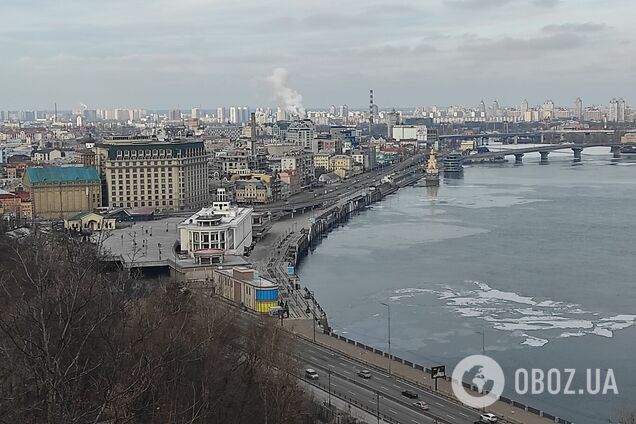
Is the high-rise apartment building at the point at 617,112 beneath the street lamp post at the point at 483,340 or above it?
above

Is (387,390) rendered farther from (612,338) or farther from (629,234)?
(629,234)

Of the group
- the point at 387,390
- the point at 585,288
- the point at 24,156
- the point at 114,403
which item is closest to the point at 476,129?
the point at 24,156

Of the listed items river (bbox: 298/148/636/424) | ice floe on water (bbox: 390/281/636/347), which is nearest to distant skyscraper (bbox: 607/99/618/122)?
river (bbox: 298/148/636/424)

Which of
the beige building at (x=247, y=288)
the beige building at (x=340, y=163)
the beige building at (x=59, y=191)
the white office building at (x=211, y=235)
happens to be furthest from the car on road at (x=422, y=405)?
the beige building at (x=340, y=163)

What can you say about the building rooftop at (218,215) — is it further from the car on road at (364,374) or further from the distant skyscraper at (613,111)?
the distant skyscraper at (613,111)

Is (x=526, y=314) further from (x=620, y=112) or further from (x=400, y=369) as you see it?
(x=620, y=112)

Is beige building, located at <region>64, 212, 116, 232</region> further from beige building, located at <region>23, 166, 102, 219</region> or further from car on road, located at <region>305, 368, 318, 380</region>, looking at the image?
car on road, located at <region>305, 368, 318, 380</region>
